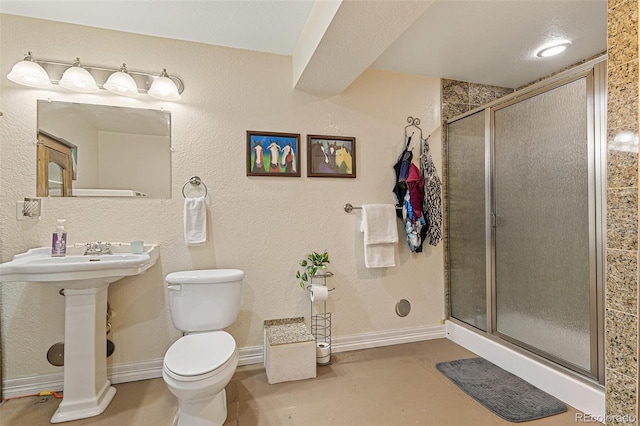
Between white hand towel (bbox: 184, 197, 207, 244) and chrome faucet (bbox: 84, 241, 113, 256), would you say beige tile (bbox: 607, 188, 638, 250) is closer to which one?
white hand towel (bbox: 184, 197, 207, 244)

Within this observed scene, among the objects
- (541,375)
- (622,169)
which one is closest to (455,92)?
(622,169)

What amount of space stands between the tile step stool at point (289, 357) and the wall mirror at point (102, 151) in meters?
1.30

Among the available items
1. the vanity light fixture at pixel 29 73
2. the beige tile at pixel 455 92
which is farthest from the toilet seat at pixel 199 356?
the beige tile at pixel 455 92

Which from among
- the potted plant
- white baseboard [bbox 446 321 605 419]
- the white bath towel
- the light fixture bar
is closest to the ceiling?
the light fixture bar

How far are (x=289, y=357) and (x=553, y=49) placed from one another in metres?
2.96

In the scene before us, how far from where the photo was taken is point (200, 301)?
1990mm

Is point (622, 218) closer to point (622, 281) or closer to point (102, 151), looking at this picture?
point (622, 281)

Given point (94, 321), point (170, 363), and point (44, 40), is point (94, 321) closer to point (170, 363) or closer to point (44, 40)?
point (170, 363)

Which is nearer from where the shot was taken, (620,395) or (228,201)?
(620,395)

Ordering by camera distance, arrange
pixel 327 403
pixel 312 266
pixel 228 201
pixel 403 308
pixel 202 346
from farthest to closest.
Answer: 1. pixel 403 308
2. pixel 312 266
3. pixel 228 201
4. pixel 327 403
5. pixel 202 346

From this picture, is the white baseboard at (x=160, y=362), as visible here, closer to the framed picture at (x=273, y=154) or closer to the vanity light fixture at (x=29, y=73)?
the framed picture at (x=273, y=154)

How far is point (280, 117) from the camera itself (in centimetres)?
247

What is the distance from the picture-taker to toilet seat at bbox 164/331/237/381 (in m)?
1.47

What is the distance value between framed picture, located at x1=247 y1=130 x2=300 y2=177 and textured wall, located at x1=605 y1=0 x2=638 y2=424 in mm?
1832
